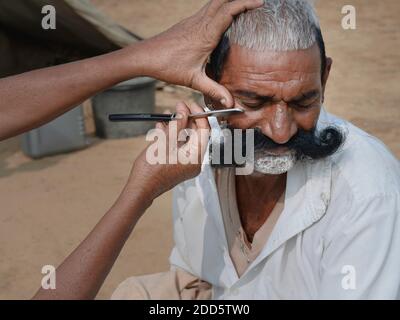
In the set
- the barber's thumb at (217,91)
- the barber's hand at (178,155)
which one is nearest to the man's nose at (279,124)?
the barber's thumb at (217,91)

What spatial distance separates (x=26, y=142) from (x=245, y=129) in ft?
12.8

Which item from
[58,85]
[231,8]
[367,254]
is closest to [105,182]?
[58,85]

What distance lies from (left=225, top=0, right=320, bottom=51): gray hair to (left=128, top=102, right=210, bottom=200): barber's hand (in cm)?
36

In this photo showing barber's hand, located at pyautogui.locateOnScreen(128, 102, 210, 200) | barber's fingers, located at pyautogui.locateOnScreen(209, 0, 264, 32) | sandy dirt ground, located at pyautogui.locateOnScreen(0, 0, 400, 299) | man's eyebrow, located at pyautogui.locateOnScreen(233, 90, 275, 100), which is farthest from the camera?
sandy dirt ground, located at pyautogui.locateOnScreen(0, 0, 400, 299)

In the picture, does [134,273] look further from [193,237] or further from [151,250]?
[193,237]

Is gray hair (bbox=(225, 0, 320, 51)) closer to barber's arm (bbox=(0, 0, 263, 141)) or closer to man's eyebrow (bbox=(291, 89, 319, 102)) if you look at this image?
barber's arm (bbox=(0, 0, 263, 141))

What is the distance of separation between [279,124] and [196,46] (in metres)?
0.39

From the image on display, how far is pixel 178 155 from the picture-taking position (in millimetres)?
2205

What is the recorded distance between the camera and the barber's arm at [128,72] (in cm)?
234

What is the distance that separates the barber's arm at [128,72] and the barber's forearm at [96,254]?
0.44 m

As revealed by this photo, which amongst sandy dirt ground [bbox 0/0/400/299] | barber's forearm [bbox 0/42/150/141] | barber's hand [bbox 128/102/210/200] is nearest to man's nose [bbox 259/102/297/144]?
barber's hand [bbox 128/102/210/200]

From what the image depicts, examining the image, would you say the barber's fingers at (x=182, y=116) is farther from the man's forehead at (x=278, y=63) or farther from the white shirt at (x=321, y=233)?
the white shirt at (x=321, y=233)

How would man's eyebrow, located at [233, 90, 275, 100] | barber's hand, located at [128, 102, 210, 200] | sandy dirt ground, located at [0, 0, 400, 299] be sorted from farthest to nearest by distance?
sandy dirt ground, located at [0, 0, 400, 299] < man's eyebrow, located at [233, 90, 275, 100] < barber's hand, located at [128, 102, 210, 200]

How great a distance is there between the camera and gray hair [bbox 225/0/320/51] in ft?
7.65
